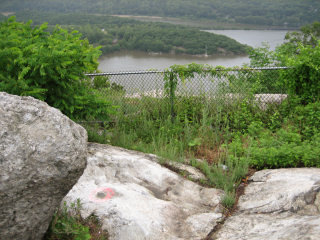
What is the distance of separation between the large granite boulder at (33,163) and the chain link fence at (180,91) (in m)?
3.85

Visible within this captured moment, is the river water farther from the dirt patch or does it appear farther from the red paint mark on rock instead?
the red paint mark on rock

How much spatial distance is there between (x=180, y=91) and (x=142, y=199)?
351 cm

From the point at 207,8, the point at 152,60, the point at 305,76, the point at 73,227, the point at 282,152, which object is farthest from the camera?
the point at 207,8

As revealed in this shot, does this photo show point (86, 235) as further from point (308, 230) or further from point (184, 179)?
point (308, 230)

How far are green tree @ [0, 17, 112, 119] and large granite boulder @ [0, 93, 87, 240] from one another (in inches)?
74.2

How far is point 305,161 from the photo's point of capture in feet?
15.0

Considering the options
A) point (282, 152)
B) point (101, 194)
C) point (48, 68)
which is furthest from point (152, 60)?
point (101, 194)

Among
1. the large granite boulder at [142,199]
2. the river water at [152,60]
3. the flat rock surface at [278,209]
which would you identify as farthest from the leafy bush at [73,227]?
the river water at [152,60]

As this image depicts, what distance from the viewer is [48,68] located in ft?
15.0

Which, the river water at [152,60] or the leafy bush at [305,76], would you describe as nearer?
the leafy bush at [305,76]

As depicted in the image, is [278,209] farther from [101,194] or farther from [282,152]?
[101,194]

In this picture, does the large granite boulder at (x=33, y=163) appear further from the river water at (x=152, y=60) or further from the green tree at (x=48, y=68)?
the river water at (x=152, y=60)

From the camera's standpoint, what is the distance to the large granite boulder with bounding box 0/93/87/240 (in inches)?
91.9

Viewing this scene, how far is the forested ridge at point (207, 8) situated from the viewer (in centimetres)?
3788
